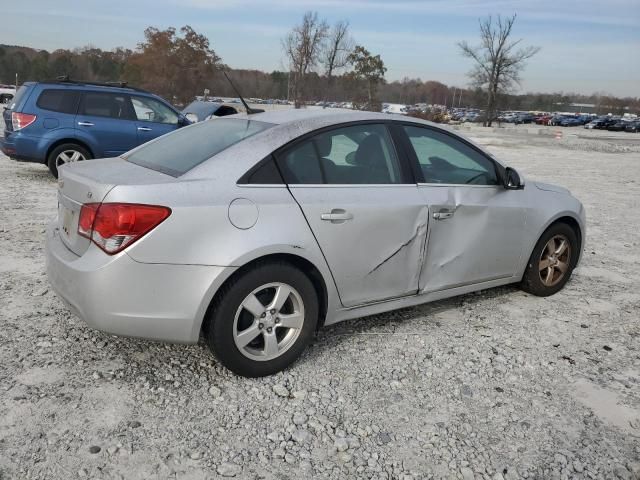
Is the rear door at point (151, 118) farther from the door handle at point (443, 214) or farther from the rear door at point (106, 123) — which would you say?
the door handle at point (443, 214)

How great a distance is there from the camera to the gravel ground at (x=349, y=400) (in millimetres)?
2654

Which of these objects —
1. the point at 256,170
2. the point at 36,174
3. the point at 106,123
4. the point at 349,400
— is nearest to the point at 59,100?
the point at 106,123

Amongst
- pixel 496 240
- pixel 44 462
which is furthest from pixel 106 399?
pixel 496 240

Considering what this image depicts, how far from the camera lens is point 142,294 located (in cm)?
291

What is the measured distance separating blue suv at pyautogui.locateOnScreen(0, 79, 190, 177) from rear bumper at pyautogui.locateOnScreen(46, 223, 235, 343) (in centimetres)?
697

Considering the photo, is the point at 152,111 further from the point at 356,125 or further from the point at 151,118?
the point at 356,125

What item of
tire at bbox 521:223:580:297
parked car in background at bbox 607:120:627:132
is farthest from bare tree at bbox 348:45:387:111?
tire at bbox 521:223:580:297

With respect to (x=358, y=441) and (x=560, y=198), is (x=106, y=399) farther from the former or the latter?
(x=560, y=198)

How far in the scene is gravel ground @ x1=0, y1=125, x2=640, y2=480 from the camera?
2.65 m

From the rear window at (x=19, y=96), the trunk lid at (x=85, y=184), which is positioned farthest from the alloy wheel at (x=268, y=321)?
the rear window at (x=19, y=96)

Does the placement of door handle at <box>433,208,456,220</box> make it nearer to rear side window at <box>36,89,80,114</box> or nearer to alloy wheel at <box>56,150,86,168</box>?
alloy wheel at <box>56,150,86,168</box>

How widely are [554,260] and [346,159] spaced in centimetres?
237

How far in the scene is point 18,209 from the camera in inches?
286

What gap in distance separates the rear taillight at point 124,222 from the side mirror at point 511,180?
2.67 meters
